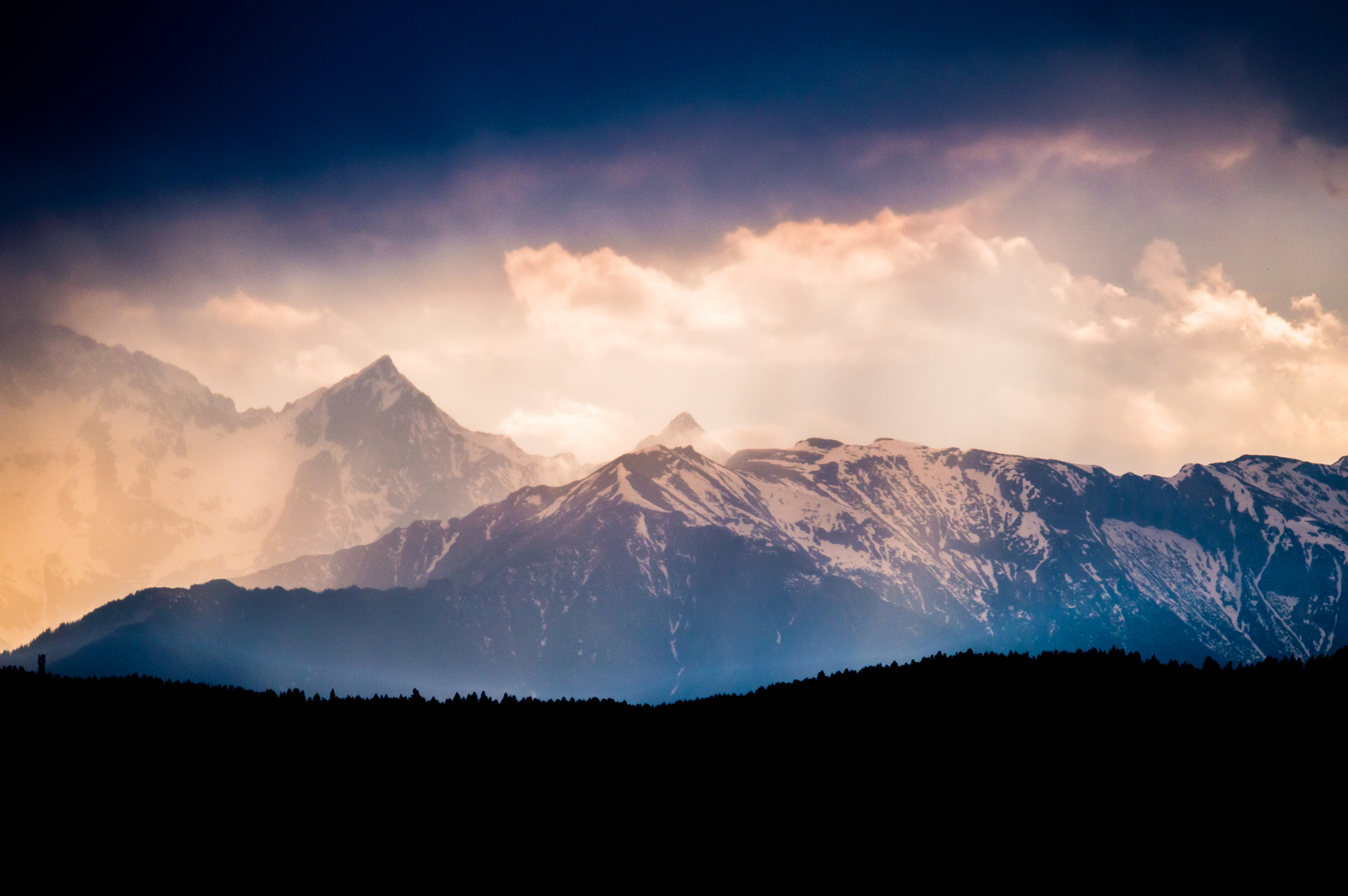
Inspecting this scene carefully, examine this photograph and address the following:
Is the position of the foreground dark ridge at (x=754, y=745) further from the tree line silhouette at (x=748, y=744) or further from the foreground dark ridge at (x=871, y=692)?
the foreground dark ridge at (x=871, y=692)

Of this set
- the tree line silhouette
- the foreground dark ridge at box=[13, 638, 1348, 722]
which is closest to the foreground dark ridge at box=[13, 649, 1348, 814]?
the tree line silhouette

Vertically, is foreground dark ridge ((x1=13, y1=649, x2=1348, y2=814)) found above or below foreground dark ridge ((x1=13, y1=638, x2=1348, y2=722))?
below

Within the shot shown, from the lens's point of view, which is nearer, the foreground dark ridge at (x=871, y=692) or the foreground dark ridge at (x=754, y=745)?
the foreground dark ridge at (x=754, y=745)

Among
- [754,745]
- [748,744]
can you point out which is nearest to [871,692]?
[754,745]

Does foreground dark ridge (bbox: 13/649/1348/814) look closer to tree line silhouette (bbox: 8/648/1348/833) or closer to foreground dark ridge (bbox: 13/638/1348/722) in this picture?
tree line silhouette (bbox: 8/648/1348/833)

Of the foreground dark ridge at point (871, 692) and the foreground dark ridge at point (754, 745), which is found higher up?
the foreground dark ridge at point (871, 692)

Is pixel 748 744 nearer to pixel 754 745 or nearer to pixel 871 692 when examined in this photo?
pixel 754 745

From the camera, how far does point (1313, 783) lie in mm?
93188

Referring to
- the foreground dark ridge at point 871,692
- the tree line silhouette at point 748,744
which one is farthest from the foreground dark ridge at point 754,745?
the foreground dark ridge at point 871,692

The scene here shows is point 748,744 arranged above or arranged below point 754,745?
above

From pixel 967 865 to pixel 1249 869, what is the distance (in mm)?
22468

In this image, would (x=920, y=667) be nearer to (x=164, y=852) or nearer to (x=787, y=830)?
(x=787, y=830)

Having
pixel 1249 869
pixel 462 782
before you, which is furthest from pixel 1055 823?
pixel 462 782

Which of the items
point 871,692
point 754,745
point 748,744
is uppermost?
point 871,692
